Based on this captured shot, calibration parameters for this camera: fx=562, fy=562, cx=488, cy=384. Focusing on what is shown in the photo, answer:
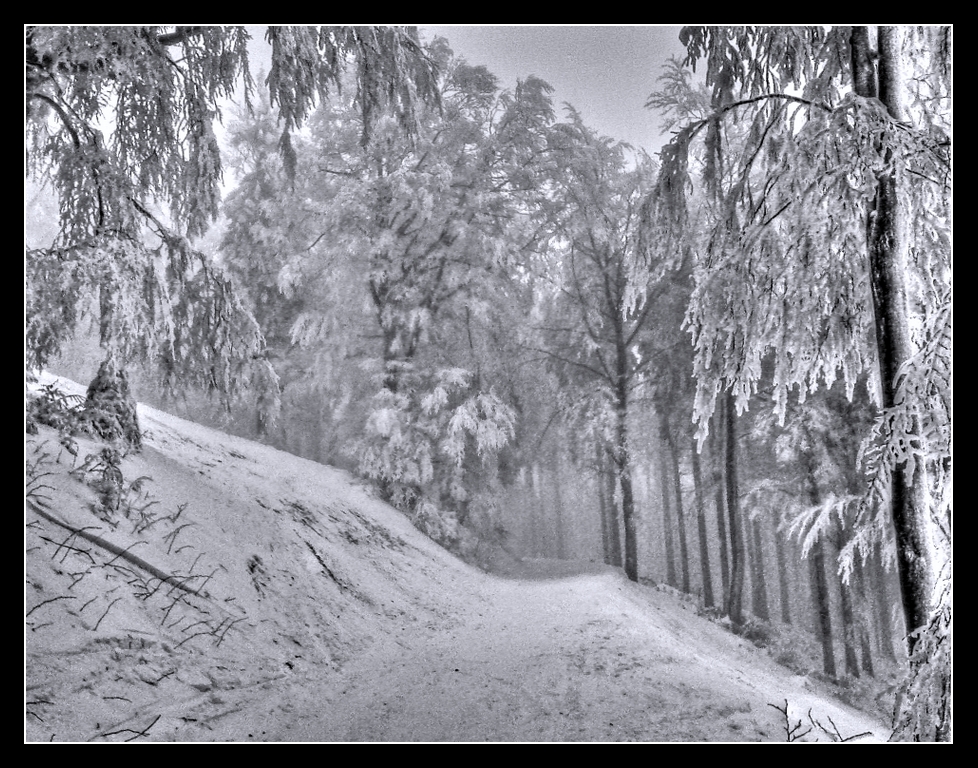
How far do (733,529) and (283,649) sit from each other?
4698 millimetres

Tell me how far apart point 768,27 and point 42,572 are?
384 cm

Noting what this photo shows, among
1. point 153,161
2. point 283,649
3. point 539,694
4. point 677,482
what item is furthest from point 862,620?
point 153,161

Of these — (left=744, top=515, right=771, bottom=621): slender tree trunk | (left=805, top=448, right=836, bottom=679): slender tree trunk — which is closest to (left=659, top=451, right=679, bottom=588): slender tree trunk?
(left=744, top=515, right=771, bottom=621): slender tree trunk

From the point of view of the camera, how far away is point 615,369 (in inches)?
231

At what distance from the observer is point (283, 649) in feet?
9.21

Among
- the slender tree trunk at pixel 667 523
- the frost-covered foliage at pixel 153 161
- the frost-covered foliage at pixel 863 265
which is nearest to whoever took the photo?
the frost-covered foliage at pixel 863 265

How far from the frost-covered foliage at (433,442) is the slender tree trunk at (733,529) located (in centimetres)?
239

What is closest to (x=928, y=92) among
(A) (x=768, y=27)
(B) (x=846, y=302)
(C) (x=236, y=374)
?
(A) (x=768, y=27)

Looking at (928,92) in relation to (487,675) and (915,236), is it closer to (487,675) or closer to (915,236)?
(915,236)

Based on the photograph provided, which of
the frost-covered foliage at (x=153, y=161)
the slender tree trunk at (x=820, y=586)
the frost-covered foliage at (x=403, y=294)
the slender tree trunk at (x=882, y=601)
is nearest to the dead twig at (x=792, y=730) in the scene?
the frost-covered foliage at (x=153, y=161)

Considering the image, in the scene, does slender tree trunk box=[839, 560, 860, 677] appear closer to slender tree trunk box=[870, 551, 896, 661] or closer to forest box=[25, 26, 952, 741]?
forest box=[25, 26, 952, 741]

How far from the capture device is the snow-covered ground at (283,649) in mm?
2082

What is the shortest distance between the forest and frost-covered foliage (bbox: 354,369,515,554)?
4 centimetres

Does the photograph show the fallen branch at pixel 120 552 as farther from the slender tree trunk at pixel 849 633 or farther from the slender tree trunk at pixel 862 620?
the slender tree trunk at pixel 862 620
